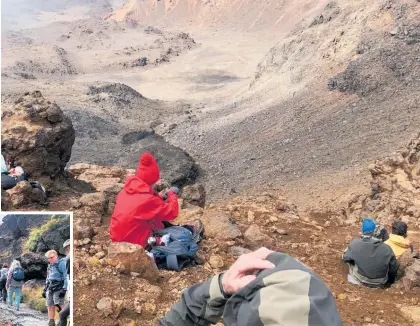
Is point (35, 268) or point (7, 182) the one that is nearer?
point (35, 268)

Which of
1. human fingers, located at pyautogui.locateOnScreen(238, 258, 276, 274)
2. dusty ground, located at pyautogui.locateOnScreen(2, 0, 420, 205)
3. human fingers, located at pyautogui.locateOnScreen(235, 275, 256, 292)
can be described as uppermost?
human fingers, located at pyautogui.locateOnScreen(238, 258, 276, 274)

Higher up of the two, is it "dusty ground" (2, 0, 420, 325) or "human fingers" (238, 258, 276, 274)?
"human fingers" (238, 258, 276, 274)

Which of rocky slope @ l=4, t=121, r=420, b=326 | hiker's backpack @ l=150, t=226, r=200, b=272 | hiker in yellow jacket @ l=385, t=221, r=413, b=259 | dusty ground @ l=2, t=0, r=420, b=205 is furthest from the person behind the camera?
dusty ground @ l=2, t=0, r=420, b=205

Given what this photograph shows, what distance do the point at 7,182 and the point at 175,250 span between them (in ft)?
9.75

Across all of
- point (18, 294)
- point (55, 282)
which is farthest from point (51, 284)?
point (18, 294)

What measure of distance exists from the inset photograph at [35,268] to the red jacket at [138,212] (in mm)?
2669

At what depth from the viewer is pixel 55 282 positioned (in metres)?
2.71

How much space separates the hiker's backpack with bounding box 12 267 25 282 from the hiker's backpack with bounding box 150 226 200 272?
2.98 meters

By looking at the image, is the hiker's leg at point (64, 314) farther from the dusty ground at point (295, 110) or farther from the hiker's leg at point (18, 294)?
the dusty ground at point (295, 110)

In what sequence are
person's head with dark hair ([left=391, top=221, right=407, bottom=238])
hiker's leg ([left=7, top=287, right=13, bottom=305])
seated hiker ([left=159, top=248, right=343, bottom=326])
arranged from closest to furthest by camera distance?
seated hiker ([left=159, top=248, right=343, bottom=326]), hiker's leg ([left=7, top=287, right=13, bottom=305]), person's head with dark hair ([left=391, top=221, right=407, bottom=238])

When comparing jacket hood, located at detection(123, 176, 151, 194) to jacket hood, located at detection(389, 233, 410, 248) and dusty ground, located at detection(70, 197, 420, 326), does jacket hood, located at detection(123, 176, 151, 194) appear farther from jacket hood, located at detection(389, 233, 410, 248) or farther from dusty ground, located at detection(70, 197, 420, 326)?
jacket hood, located at detection(389, 233, 410, 248)

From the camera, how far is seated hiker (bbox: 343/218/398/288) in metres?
6.17

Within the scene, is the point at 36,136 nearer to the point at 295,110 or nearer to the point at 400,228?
the point at 400,228

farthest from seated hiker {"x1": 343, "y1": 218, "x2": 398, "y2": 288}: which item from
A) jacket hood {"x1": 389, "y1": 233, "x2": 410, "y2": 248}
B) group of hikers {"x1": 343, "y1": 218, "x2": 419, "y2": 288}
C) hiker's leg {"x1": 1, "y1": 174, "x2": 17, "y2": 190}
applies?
hiker's leg {"x1": 1, "y1": 174, "x2": 17, "y2": 190}
